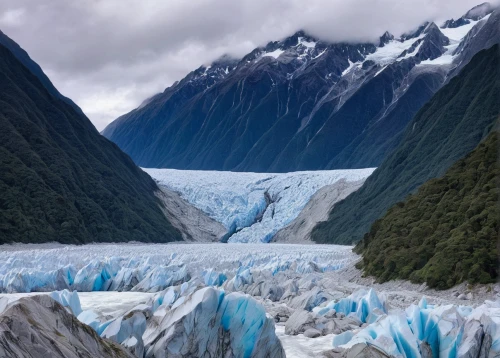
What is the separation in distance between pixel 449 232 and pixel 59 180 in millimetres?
39653

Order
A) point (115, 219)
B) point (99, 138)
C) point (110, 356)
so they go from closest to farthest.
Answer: point (110, 356), point (115, 219), point (99, 138)

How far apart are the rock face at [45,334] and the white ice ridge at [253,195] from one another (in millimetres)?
62257

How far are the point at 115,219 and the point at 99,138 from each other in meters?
21.9

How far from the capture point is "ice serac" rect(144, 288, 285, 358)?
10.8 m

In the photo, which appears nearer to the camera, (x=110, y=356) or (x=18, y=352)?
(x=18, y=352)

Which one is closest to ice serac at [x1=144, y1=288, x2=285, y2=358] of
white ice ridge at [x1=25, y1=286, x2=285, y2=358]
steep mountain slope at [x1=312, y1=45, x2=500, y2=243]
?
white ice ridge at [x1=25, y1=286, x2=285, y2=358]

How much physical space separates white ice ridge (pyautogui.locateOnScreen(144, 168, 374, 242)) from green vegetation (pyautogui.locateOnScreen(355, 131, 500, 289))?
39.5m

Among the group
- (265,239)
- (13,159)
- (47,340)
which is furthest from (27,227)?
(47,340)

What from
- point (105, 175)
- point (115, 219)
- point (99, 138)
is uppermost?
point (99, 138)

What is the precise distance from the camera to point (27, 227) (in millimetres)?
47250

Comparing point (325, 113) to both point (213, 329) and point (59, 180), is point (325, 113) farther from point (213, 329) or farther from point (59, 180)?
point (213, 329)

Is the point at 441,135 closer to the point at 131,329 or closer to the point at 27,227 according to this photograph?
the point at 27,227

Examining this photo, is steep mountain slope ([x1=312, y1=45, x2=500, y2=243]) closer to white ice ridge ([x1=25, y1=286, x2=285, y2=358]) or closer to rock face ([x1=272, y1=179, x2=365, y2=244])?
rock face ([x1=272, y1=179, x2=365, y2=244])

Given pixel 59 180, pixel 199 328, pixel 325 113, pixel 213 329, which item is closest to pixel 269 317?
pixel 213 329
